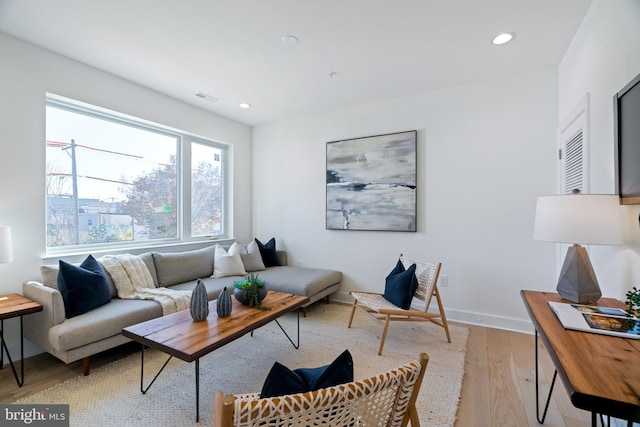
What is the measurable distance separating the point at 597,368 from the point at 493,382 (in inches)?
59.6

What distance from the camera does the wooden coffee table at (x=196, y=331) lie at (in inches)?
66.2

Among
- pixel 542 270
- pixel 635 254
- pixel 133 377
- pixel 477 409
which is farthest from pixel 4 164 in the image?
pixel 542 270

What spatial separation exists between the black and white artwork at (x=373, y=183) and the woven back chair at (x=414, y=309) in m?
0.73

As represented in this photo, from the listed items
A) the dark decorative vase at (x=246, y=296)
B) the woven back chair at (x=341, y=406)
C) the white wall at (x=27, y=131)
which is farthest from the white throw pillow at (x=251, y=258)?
the woven back chair at (x=341, y=406)

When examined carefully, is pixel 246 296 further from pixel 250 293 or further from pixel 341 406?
pixel 341 406

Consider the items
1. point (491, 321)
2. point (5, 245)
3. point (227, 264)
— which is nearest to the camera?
point (5, 245)

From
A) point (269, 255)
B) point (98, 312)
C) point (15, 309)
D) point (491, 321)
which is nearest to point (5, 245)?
point (15, 309)

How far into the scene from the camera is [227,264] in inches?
145

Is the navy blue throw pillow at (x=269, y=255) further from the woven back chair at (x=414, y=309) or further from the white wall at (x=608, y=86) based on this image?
the white wall at (x=608, y=86)

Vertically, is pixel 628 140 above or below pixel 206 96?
below

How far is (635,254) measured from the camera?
4.69ft

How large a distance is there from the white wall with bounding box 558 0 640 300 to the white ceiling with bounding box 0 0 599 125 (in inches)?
12.0

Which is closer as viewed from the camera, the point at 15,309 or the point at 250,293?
the point at 15,309

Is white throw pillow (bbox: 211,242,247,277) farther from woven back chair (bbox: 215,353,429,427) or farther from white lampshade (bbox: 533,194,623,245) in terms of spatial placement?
white lampshade (bbox: 533,194,623,245)
